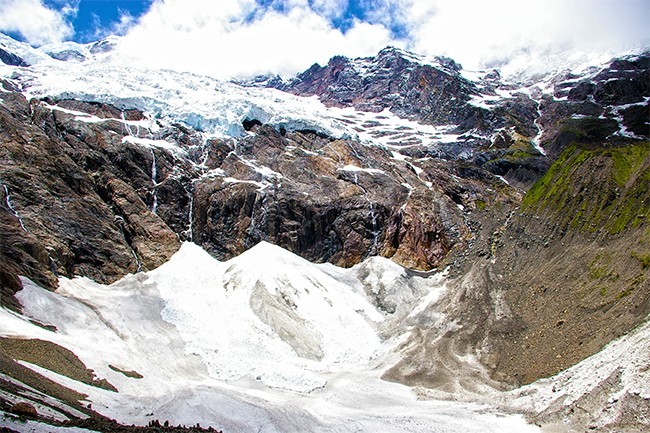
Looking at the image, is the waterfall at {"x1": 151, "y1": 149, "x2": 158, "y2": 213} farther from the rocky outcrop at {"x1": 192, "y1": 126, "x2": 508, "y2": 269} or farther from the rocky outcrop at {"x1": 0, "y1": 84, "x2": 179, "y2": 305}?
the rocky outcrop at {"x1": 192, "y1": 126, "x2": 508, "y2": 269}

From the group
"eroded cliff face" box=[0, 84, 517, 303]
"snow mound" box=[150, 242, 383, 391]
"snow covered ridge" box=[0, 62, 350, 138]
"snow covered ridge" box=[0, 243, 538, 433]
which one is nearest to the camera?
Result: "snow covered ridge" box=[0, 243, 538, 433]

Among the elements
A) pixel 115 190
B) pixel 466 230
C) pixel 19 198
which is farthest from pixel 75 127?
pixel 466 230

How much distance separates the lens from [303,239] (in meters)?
99.1

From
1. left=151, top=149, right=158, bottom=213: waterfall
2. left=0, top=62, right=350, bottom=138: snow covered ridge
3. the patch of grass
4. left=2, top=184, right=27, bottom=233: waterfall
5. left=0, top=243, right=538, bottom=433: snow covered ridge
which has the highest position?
left=0, top=62, right=350, bottom=138: snow covered ridge

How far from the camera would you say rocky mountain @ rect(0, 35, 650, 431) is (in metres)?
51.3

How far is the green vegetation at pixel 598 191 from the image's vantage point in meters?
68.2

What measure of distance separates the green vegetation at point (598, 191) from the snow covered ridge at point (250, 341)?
80.1 ft

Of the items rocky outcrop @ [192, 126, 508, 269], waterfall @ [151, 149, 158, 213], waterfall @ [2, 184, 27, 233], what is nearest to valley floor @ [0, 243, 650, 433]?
rocky outcrop @ [192, 126, 508, 269]

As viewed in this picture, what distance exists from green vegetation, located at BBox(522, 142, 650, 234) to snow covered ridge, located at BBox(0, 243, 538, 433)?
24412 mm

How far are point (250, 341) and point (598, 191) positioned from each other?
60569 millimetres

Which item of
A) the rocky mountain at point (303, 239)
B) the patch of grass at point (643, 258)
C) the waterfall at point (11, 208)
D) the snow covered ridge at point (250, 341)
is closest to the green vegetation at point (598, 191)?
the rocky mountain at point (303, 239)

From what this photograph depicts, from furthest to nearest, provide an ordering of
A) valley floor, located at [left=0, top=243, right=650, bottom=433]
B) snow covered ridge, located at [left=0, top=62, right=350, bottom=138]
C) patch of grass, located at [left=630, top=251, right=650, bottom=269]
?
snow covered ridge, located at [left=0, top=62, right=350, bottom=138] < patch of grass, located at [left=630, top=251, right=650, bottom=269] < valley floor, located at [left=0, top=243, right=650, bottom=433]

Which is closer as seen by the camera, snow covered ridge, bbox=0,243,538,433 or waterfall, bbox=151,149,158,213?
snow covered ridge, bbox=0,243,538,433

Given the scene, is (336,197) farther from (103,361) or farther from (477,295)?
(103,361)
